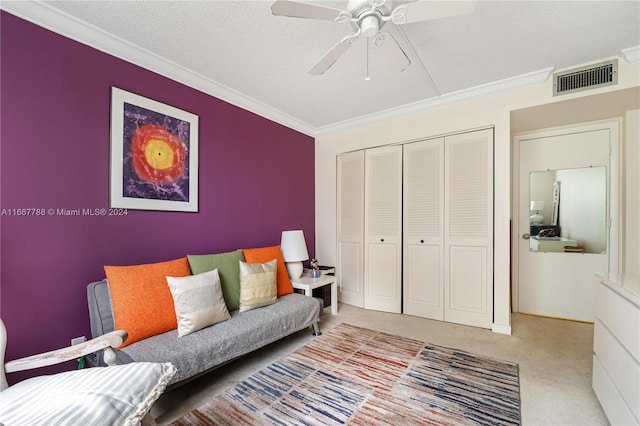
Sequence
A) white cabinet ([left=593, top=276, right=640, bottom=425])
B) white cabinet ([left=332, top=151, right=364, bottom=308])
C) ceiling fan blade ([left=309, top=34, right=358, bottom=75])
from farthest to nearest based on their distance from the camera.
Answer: white cabinet ([left=332, top=151, right=364, bottom=308]), ceiling fan blade ([left=309, top=34, right=358, bottom=75]), white cabinet ([left=593, top=276, right=640, bottom=425])

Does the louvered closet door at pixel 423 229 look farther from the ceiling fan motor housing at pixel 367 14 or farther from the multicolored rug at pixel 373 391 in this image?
the ceiling fan motor housing at pixel 367 14

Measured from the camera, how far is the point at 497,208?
115 inches

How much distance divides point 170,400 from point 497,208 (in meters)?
3.32

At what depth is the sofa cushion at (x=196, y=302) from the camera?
6.44 feet

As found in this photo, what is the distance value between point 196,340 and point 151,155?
157cm

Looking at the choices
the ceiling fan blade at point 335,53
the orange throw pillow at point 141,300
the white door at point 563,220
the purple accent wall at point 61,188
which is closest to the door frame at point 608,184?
the white door at point 563,220

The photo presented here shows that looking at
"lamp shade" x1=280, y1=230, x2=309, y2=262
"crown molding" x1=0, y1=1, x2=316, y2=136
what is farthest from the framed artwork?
"lamp shade" x1=280, y1=230, x2=309, y2=262

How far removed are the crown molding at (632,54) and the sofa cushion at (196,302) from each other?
3.84 metres

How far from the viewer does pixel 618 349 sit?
1.45 m

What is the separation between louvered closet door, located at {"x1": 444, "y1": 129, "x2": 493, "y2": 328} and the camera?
2986 mm

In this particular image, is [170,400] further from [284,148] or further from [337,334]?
[284,148]

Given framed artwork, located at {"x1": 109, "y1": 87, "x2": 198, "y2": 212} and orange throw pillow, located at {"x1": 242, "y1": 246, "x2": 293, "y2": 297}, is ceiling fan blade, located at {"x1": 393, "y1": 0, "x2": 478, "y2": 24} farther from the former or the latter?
orange throw pillow, located at {"x1": 242, "y1": 246, "x2": 293, "y2": 297}

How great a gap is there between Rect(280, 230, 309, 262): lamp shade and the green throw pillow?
0.72 metres

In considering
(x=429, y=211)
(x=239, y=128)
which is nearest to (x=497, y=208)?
(x=429, y=211)
